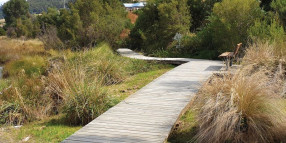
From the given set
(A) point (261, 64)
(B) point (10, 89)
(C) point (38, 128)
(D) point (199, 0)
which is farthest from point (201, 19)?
(C) point (38, 128)

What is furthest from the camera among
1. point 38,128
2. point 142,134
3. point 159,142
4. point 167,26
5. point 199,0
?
point 199,0

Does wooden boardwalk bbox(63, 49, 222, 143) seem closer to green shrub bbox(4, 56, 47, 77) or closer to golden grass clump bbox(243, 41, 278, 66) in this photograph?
golden grass clump bbox(243, 41, 278, 66)

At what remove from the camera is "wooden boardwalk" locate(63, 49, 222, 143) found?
523 cm

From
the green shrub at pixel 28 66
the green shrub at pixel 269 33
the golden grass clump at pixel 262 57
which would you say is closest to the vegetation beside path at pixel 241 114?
the golden grass clump at pixel 262 57

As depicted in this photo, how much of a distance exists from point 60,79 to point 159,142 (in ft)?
13.1

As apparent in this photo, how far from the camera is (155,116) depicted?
244 inches

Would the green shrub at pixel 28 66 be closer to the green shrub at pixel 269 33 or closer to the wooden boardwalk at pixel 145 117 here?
the wooden boardwalk at pixel 145 117

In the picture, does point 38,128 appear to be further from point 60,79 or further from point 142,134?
point 142,134

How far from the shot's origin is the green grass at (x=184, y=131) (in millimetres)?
5770

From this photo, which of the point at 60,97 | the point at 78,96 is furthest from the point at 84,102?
the point at 60,97

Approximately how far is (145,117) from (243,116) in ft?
5.48

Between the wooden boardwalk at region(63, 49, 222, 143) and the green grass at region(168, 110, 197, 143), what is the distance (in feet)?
0.79

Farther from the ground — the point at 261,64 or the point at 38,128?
the point at 261,64

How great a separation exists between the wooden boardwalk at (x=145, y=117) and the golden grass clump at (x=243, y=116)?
65 centimetres
